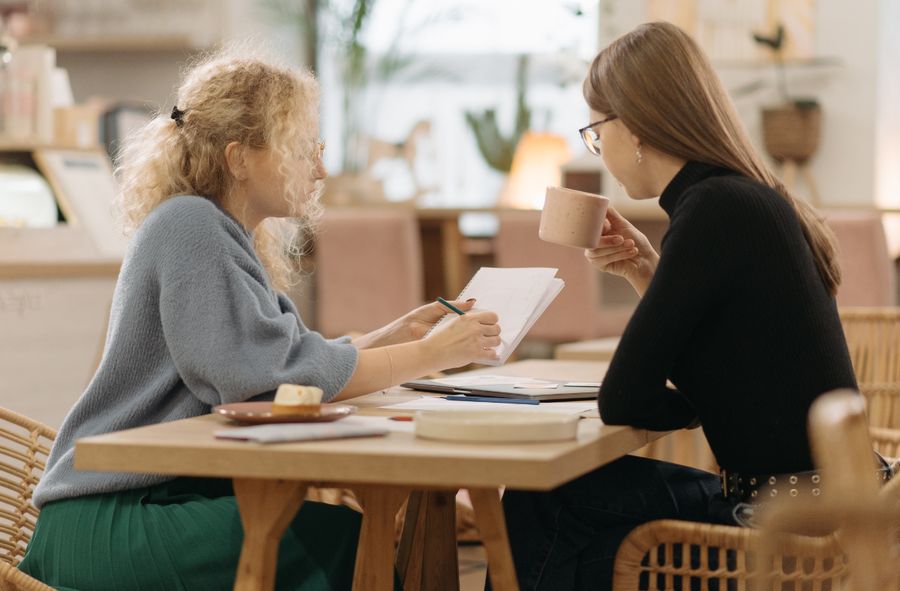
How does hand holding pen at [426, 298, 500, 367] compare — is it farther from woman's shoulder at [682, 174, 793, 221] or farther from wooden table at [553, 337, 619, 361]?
wooden table at [553, 337, 619, 361]

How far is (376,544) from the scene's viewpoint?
1544 mm

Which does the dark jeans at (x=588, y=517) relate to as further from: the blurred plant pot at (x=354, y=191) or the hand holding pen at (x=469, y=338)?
the blurred plant pot at (x=354, y=191)

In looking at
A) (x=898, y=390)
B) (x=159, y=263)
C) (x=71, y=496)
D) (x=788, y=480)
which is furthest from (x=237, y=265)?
(x=898, y=390)

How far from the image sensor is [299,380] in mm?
1565

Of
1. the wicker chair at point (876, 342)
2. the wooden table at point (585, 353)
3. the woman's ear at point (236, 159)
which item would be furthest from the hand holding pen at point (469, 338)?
the wicker chair at point (876, 342)

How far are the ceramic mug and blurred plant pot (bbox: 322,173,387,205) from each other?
366 cm

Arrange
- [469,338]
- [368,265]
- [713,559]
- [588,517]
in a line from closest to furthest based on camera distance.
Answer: [713,559] < [588,517] < [469,338] < [368,265]

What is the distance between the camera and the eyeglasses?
1729 mm

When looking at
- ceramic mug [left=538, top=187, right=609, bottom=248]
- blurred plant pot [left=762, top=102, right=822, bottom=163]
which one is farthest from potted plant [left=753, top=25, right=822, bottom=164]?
ceramic mug [left=538, top=187, right=609, bottom=248]

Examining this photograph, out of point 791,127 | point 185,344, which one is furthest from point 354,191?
point 185,344

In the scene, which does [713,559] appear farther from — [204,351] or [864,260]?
[864,260]

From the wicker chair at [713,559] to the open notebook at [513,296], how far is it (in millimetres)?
409

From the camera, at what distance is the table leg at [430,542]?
73.4 inches

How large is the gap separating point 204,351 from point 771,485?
2.30ft
